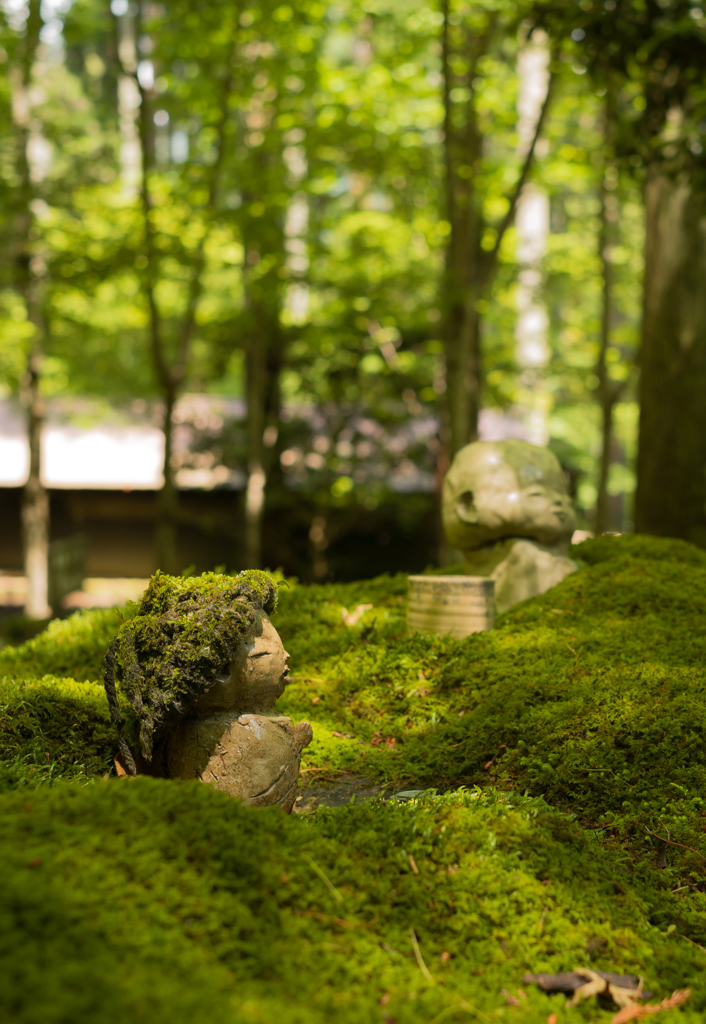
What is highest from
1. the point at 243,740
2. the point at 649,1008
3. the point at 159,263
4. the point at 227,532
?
the point at 159,263

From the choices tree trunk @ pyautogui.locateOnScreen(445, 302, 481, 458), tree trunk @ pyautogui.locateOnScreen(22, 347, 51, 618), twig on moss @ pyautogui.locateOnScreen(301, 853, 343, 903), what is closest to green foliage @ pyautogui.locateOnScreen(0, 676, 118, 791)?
twig on moss @ pyautogui.locateOnScreen(301, 853, 343, 903)

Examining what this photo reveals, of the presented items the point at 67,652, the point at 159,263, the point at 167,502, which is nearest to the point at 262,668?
the point at 67,652

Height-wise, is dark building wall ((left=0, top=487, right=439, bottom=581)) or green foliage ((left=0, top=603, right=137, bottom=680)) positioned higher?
green foliage ((left=0, top=603, right=137, bottom=680))

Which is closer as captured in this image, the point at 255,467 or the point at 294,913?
the point at 294,913

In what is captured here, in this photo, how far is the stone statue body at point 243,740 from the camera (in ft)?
8.62

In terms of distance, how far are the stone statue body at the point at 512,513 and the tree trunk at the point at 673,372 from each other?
2548 mm

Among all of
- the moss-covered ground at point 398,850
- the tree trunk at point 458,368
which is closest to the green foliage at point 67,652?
the moss-covered ground at point 398,850

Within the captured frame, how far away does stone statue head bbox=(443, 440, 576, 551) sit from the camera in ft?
15.5

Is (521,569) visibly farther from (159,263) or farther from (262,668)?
(159,263)

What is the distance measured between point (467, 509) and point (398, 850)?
→ 2686mm

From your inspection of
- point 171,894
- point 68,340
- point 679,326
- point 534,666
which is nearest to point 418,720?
point 534,666

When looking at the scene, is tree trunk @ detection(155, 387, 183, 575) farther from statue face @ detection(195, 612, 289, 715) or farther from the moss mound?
the moss mound

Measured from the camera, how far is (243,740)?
2.66m

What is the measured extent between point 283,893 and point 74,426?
13.9 meters
